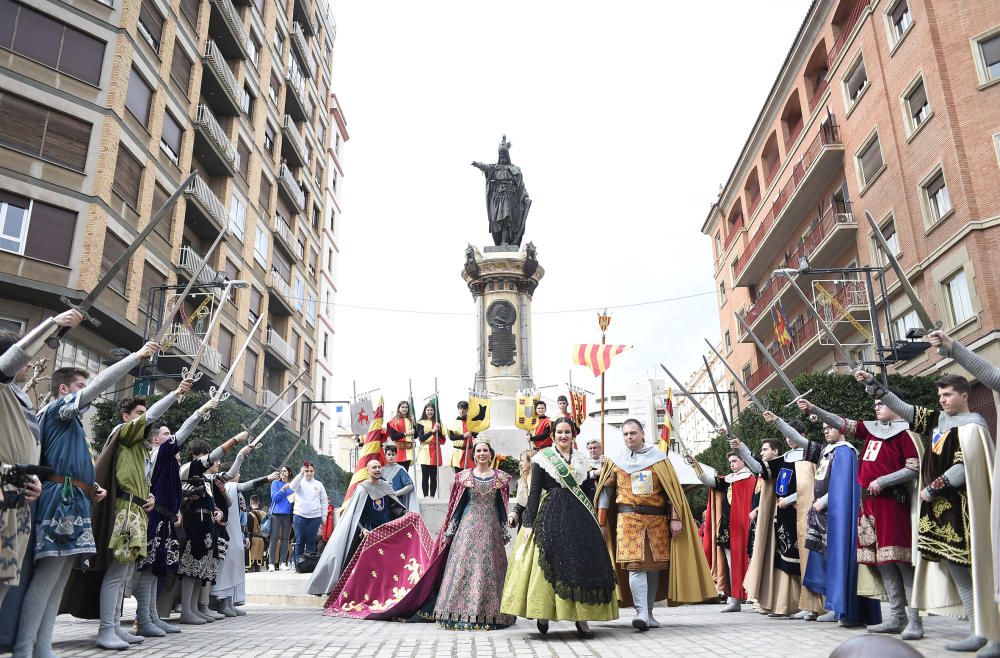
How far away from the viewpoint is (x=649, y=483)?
773cm

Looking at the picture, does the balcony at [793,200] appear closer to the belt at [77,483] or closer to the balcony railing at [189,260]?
the balcony railing at [189,260]

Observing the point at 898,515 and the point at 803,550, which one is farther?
the point at 803,550

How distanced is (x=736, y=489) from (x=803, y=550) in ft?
7.17

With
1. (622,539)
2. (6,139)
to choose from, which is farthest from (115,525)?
(6,139)

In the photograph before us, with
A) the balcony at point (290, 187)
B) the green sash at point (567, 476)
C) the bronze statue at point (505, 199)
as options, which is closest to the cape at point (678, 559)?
the green sash at point (567, 476)

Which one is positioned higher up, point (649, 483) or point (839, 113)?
point (839, 113)

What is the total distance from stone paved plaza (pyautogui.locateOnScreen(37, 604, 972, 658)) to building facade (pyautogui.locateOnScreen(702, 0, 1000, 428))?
29.5 ft

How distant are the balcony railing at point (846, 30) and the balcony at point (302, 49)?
26415 millimetres

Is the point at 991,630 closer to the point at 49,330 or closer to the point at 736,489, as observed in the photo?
the point at 736,489

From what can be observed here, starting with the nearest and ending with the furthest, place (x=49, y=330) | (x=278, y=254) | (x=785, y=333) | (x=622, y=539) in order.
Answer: (x=49, y=330) < (x=622, y=539) < (x=785, y=333) < (x=278, y=254)

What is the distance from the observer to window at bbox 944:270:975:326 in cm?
Answer: 1991

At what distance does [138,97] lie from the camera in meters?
23.8

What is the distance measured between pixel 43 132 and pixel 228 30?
1265 centimetres

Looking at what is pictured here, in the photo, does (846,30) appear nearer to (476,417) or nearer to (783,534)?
(476,417)
